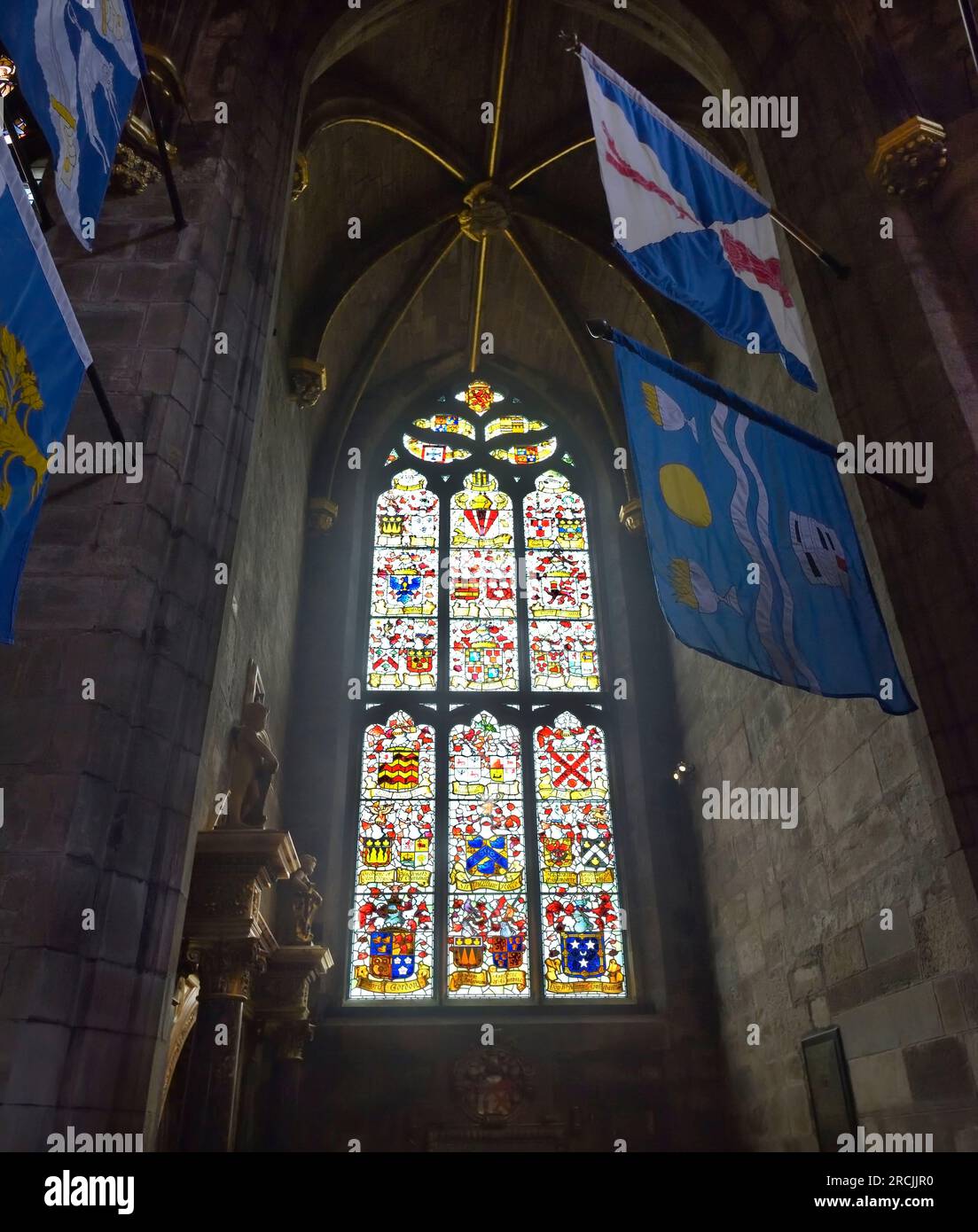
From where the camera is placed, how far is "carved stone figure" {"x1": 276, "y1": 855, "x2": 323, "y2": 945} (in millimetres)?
7688

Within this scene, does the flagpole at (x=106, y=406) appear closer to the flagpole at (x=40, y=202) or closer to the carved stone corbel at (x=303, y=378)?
the flagpole at (x=40, y=202)

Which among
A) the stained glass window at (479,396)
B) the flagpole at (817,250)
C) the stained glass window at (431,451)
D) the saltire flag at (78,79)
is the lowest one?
the saltire flag at (78,79)

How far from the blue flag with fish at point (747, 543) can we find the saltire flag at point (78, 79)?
242 cm

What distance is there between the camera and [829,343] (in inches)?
239

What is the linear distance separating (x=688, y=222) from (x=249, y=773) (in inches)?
191

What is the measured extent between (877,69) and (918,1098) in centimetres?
647

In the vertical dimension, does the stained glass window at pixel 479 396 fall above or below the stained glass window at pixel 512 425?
above

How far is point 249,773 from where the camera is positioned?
7.14 meters

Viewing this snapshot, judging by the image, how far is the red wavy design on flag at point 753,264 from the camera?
17.0 feet

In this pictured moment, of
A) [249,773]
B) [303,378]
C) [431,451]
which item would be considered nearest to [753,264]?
[249,773]

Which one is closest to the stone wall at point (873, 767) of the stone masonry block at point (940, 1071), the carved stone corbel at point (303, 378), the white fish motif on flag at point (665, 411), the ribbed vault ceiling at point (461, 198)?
the stone masonry block at point (940, 1071)

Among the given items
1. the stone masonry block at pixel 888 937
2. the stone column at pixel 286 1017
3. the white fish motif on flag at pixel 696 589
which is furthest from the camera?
the stone column at pixel 286 1017
